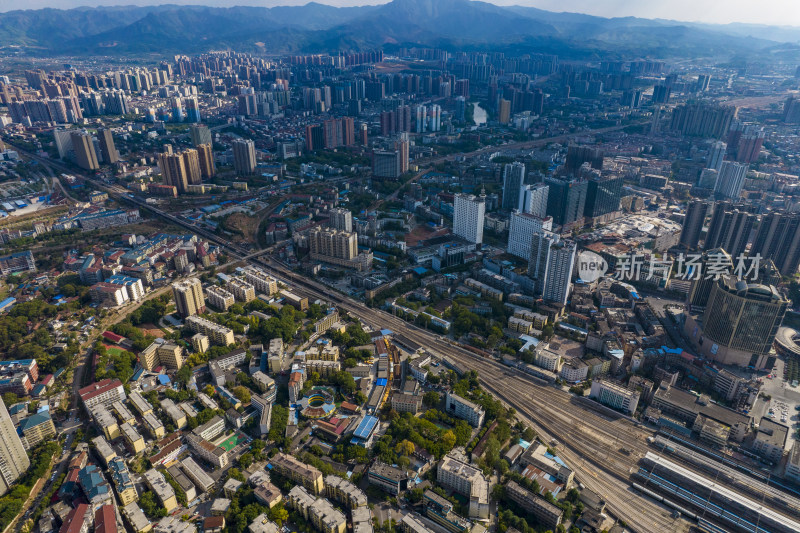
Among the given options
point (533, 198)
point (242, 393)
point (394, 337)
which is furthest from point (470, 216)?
point (242, 393)

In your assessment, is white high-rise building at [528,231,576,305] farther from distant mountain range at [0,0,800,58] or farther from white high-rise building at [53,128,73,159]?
distant mountain range at [0,0,800,58]

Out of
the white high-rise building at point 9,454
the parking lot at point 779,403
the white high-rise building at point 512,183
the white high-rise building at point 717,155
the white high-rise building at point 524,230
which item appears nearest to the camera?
the white high-rise building at point 9,454

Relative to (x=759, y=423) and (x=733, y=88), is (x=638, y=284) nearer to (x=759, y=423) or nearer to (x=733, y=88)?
(x=759, y=423)

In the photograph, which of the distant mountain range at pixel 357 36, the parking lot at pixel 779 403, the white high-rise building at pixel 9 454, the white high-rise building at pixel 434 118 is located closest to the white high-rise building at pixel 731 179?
the parking lot at pixel 779 403

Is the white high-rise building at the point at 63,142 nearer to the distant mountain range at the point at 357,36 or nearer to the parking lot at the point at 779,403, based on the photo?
the parking lot at the point at 779,403

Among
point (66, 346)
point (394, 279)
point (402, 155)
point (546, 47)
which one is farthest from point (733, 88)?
point (66, 346)

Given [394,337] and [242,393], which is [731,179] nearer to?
[394,337]
